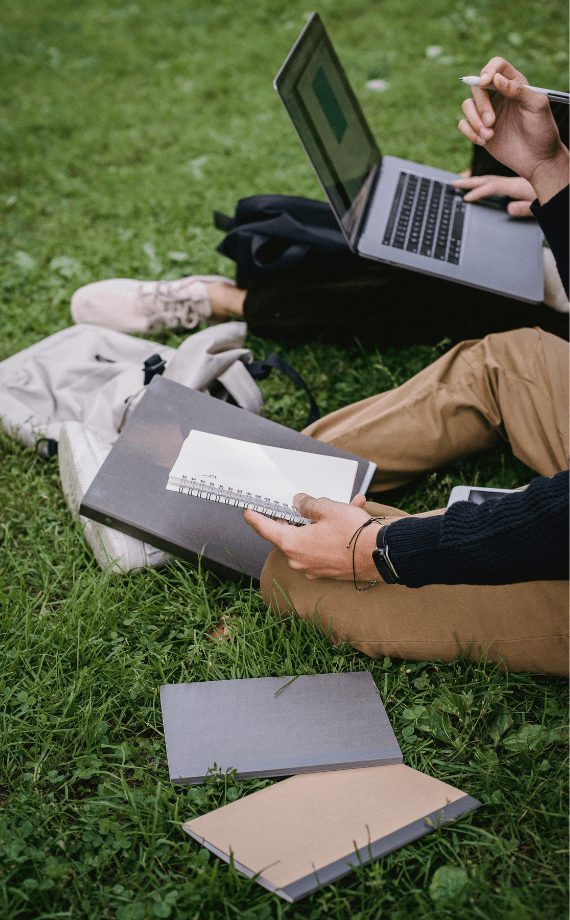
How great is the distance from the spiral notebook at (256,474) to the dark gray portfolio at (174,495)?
0.37ft

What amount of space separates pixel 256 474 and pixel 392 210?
1307 millimetres

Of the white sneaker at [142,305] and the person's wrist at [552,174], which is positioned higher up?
the person's wrist at [552,174]

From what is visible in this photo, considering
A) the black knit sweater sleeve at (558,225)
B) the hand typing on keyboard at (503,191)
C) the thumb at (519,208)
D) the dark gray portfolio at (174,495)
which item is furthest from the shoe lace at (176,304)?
the black knit sweater sleeve at (558,225)

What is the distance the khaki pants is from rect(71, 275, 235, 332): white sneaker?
1.08 metres

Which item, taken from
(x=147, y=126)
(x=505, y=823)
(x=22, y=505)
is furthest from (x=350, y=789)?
(x=147, y=126)

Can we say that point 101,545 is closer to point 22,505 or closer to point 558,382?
point 22,505

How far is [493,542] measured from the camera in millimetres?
1357

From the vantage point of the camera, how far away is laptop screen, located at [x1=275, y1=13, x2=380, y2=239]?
6.83ft

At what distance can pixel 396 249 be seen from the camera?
236 centimetres

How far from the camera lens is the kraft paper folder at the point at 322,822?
1351 millimetres

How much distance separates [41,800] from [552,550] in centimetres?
128

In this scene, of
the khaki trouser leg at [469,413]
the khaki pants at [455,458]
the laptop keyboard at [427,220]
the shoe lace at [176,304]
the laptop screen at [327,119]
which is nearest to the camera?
the khaki pants at [455,458]

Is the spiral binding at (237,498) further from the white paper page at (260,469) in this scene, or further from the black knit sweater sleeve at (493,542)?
the black knit sweater sleeve at (493,542)

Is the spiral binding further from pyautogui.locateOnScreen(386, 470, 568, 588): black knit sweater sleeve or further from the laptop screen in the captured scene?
the laptop screen
